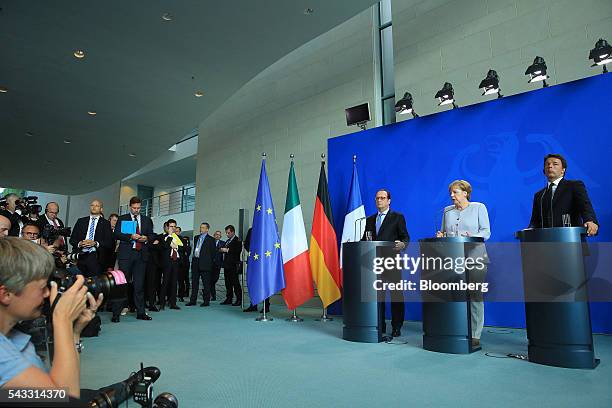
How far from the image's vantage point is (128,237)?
16.7ft

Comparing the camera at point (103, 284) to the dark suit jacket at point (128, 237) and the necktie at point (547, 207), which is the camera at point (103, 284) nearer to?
the necktie at point (547, 207)

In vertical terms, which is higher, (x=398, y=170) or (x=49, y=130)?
(x=49, y=130)

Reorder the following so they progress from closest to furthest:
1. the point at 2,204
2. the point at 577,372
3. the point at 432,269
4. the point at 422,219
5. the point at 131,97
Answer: the point at 577,372 → the point at 432,269 → the point at 2,204 → the point at 422,219 → the point at 131,97

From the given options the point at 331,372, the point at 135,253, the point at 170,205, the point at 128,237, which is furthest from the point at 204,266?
the point at 170,205

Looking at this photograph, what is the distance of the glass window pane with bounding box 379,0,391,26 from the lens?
6.58 meters

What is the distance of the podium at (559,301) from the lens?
2.59 metres

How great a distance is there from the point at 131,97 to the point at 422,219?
5.27 m

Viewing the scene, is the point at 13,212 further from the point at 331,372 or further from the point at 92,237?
the point at 331,372

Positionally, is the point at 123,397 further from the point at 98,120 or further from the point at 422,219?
the point at 98,120

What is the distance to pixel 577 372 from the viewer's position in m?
2.48

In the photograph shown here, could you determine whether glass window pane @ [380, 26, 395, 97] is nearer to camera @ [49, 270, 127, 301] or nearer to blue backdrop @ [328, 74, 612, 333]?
blue backdrop @ [328, 74, 612, 333]

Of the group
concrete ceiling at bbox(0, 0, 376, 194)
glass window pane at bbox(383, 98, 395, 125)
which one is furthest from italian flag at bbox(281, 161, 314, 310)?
concrete ceiling at bbox(0, 0, 376, 194)

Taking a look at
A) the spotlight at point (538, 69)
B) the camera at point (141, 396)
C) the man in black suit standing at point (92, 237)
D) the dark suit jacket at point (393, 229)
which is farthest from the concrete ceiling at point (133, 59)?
the camera at point (141, 396)

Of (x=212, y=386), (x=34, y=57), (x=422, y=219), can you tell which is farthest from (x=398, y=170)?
(x=34, y=57)
